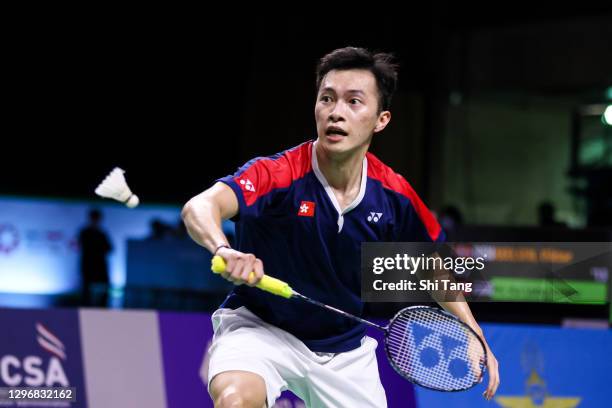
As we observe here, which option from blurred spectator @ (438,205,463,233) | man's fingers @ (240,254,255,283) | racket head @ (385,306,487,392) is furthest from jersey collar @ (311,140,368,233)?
blurred spectator @ (438,205,463,233)

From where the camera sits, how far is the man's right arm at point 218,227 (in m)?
3.15

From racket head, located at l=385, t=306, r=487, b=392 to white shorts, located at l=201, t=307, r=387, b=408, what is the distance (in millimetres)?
247

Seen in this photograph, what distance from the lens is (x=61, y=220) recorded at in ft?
45.2

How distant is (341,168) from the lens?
13.4ft

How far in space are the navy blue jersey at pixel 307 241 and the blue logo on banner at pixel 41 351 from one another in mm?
2121

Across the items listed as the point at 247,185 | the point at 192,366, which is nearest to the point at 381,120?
the point at 247,185

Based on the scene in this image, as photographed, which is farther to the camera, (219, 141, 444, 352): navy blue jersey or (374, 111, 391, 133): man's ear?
(374, 111, 391, 133): man's ear

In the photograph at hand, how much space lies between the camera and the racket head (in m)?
3.97

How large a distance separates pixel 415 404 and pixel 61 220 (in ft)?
28.9

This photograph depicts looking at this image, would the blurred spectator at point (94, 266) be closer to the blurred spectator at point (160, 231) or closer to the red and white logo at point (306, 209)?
the blurred spectator at point (160, 231)

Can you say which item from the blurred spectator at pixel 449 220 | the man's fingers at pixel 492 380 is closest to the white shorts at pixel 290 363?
the man's fingers at pixel 492 380

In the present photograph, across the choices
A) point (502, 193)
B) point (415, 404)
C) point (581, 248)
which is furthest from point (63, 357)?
point (502, 193)

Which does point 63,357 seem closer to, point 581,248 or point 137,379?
point 137,379

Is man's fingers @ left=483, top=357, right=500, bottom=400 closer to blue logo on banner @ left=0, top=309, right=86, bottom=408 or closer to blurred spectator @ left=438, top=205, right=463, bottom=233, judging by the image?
blue logo on banner @ left=0, top=309, right=86, bottom=408
